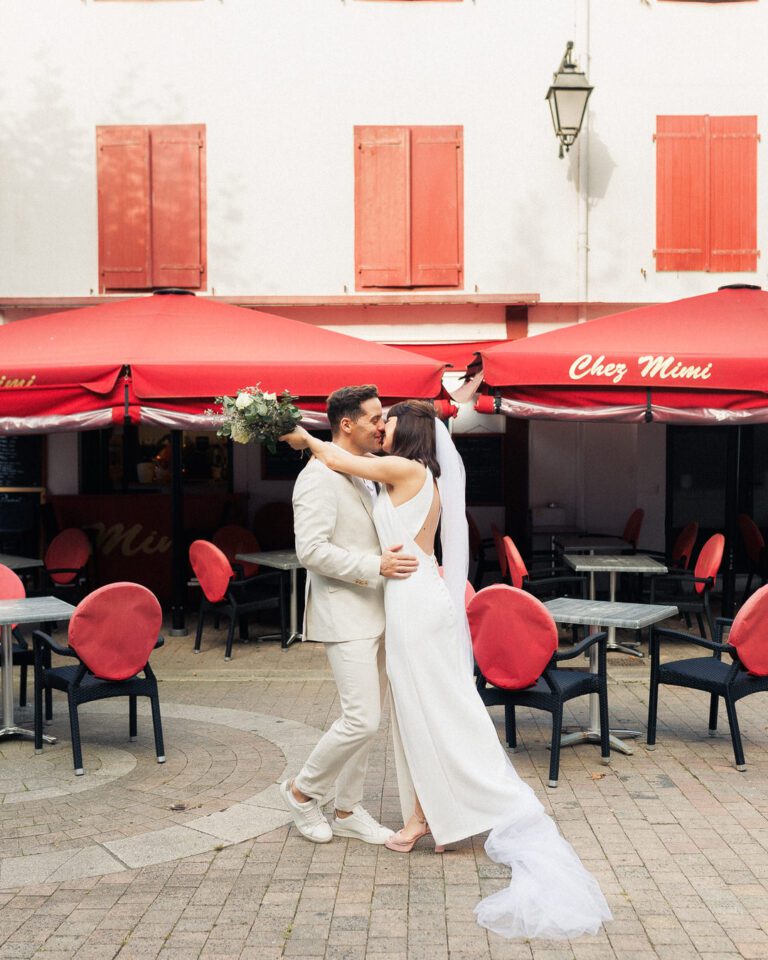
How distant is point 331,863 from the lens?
182 inches

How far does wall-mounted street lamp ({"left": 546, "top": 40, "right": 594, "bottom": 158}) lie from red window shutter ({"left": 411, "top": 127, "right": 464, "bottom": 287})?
49.7 inches

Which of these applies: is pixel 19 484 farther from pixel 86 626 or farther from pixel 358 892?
pixel 358 892

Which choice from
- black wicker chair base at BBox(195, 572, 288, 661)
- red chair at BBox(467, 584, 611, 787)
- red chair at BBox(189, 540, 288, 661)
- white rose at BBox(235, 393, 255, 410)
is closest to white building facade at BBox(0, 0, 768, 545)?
black wicker chair base at BBox(195, 572, 288, 661)

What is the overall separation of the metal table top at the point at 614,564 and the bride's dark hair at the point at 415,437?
15.8 ft

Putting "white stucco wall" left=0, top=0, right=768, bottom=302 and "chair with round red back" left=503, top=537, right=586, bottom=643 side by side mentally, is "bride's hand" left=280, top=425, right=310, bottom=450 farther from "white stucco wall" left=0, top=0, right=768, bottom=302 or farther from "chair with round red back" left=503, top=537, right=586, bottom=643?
"white stucco wall" left=0, top=0, right=768, bottom=302

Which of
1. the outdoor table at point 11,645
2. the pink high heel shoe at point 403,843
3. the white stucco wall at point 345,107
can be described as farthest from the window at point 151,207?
the pink high heel shoe at point 403,843

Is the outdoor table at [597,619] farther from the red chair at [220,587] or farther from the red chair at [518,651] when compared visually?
the red chair at [220,587]

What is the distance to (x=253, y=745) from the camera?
21.6ft

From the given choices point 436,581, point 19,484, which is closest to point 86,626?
point 436,581

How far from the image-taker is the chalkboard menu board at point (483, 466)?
13.4 meters

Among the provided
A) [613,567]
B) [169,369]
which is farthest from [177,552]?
[613,567]

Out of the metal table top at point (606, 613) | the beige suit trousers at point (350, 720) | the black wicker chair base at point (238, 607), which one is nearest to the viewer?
the beige suit trousers at point (350, 720)

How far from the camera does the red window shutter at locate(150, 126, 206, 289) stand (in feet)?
42.1

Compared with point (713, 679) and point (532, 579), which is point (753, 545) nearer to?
point (532, 579)
